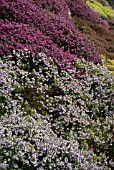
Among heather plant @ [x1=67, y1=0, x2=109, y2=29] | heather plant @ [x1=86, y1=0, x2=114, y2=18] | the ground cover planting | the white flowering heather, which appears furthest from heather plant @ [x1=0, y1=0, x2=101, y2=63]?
heather plant @ [x1=86, y1=0, x2=114, y2=18]

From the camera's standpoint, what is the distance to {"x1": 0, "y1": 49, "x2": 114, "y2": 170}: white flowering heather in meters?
6.70

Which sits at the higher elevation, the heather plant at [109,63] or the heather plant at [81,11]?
the heather plant at [109,63]

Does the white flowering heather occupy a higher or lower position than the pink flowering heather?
lower

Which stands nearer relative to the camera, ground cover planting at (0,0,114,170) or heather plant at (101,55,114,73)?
ground cover planting at (0,0,114,170)

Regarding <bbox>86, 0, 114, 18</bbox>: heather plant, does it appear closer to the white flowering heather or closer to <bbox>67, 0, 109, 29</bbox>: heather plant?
<bbox>67, 0, 109, 29</bbox>: heather plant

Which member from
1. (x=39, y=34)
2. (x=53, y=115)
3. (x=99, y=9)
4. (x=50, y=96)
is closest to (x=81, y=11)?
(x=99, y=9)

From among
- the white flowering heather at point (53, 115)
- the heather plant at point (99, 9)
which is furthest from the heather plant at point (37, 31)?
the heather plant at point (99, 9)

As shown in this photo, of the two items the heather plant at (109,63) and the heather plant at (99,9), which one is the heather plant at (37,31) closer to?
the heather plant at (109,63)

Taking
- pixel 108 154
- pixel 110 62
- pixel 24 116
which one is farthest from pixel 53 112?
pixel 110 62

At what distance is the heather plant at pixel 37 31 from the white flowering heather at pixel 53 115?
0.55 meters

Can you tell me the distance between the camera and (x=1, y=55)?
968 cm

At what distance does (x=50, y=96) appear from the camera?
9.17 meters

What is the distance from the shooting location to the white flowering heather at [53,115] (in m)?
6.70

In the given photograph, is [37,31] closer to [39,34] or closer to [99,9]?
[39,34]
